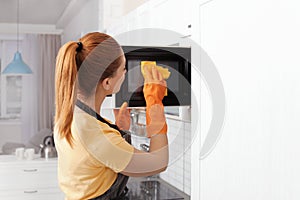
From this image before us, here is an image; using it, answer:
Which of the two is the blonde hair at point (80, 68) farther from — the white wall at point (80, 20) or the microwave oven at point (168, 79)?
the white wall at point (80, 20)

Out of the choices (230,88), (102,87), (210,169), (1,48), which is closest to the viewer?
(230,88)

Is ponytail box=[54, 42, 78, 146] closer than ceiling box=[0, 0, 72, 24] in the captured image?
Yes

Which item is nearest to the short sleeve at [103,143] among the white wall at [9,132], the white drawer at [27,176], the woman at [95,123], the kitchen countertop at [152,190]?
the woman at [95,123]

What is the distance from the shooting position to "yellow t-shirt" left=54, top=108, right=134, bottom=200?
131 centimetres

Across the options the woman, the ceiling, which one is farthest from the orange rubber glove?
the ceiling

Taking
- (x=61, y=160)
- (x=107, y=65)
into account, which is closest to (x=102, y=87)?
(x=107, y=65)

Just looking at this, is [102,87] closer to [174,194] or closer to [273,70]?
[273,70]

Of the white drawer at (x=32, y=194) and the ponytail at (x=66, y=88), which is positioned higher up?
the ponytail at (x=66, y=88)

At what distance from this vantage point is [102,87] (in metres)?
1.38

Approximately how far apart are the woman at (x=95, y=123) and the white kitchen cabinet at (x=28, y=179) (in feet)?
7.63

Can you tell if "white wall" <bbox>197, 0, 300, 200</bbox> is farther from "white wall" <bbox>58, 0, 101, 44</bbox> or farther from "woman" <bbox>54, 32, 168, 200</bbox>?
"white wall" <bbox>58, 0, 101, 44</bbox>

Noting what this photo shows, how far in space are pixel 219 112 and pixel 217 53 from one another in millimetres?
165

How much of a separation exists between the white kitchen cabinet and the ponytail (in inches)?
94.3

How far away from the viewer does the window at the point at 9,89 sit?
23.3 ft
